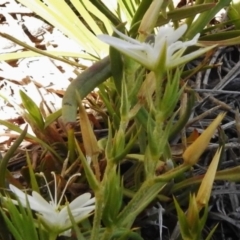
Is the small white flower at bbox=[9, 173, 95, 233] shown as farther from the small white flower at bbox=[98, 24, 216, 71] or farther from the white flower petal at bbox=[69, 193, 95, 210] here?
the small white flower at bbox=[98, 24, 216, 71]

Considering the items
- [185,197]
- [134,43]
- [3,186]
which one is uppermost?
[134,43]

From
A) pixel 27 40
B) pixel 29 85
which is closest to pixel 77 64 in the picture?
pixel 29 85

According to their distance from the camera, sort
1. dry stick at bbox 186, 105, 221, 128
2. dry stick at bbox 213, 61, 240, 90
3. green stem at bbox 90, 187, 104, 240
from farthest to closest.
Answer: dry stick at bbox 213, 61, 240, 90 → dry stick at bbox 186, 105, 221, 128 → green stem at bbox 90, 187, 104, 240

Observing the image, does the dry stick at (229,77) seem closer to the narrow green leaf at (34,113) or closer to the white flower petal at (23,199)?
the narrow green leaf at (34,113)

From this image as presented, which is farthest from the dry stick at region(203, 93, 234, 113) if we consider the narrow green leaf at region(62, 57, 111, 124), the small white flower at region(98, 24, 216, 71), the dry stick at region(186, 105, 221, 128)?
the small white flower at region(98, 24, 216, 71)

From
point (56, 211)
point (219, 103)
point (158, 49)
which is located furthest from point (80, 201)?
point (219, 103)

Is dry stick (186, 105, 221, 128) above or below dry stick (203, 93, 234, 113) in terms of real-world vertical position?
above

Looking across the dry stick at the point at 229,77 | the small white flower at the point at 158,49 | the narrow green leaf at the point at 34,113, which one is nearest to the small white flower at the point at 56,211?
the small white flower at the point at 158,49

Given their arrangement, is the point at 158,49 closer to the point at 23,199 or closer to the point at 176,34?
the point at 176,34

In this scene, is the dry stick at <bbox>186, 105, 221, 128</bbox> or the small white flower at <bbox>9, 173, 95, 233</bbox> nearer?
the small white flower at <bbox>9, 173, 95, 233</bbox>

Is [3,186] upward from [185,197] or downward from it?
upward

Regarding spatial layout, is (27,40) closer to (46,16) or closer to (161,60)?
(46,16)
